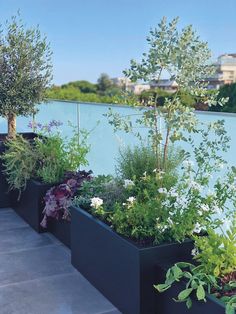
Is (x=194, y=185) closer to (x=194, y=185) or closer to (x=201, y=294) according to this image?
(x=194, y=185)

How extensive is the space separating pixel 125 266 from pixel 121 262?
52 mm

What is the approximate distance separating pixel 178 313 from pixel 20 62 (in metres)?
4.00

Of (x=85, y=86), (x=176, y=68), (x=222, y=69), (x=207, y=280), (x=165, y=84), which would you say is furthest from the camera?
(x=85, y=86)

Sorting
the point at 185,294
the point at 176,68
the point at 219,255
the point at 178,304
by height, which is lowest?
the point at 178,304

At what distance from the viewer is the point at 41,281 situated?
9.86ft

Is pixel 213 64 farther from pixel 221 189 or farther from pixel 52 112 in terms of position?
pixel 52 112

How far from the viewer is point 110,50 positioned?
573 inches

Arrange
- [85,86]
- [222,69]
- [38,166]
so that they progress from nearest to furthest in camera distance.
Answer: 1. [38,166]
2. [222,69]
3. [85,86]

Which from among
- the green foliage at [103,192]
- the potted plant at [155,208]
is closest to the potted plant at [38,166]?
the green foliage at [103,192]

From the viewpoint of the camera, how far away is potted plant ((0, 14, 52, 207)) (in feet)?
17.2

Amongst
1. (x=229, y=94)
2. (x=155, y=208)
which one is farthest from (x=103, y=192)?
(x=229, y=94)

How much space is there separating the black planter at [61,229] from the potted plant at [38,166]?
0.11m

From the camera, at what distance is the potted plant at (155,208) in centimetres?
240

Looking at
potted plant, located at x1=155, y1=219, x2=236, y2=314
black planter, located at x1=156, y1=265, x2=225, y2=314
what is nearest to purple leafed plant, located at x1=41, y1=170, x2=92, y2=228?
black planter, located at x1=156, y1=265, x2=225, y2=314
